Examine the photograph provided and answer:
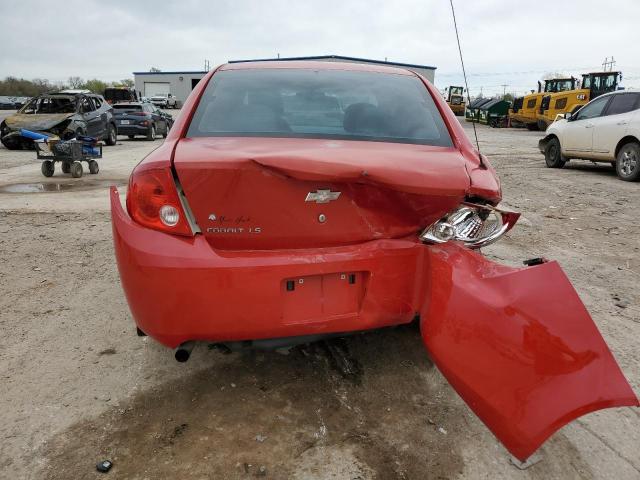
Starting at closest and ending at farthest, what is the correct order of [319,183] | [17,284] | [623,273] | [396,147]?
[319,183] < [396,147] < [17,284] < [623,273]

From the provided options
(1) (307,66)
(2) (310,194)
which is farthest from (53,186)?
(2) (310,194)

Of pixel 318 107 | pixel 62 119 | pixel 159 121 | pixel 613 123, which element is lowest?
pixel 159 121

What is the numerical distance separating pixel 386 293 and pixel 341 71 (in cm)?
158

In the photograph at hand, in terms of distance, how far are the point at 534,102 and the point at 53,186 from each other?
85.8ft

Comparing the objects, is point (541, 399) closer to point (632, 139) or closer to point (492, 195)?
point (492, 195)

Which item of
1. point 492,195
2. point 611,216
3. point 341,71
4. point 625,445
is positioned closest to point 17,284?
point 341,71

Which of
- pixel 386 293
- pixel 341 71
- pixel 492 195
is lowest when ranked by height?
pixel 386 293

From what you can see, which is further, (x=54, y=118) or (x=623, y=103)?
(x=54, y=118)

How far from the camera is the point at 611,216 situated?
674cm

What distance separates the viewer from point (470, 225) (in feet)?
7.22

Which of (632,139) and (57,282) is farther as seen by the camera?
(632,139)

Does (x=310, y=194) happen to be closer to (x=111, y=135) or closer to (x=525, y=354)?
(x=525, y=354)

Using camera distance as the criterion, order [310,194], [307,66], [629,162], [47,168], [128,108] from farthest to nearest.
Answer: [128,108], [47,168], [629,162], [307,66], [310,194]

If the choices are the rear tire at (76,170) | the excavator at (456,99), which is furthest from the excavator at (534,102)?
the rear tire at (76,170)
